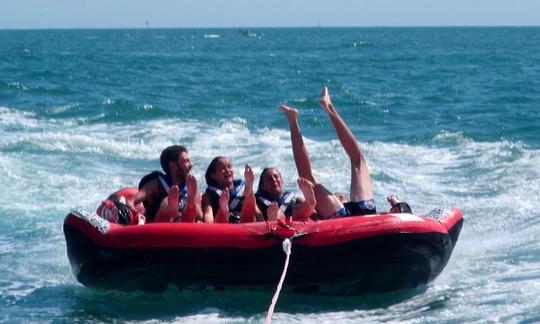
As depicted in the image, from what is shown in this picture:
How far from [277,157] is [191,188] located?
5.97m

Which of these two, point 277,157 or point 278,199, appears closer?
point 278,199

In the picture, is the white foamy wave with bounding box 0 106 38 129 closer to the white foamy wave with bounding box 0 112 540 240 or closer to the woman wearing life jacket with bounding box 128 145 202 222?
the white foamy wave with bounding box 0 112 540 240

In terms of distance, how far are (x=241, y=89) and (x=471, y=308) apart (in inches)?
651

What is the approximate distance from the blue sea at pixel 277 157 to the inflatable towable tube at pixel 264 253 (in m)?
0.15

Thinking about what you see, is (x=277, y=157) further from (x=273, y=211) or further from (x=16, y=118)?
(x=16, y=118)

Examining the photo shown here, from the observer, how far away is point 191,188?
6145 millimetres

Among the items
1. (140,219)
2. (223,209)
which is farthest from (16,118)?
(223,209)

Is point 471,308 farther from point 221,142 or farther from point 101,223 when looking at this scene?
point 221,142

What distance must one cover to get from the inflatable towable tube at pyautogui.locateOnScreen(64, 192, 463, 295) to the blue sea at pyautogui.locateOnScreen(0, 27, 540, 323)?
15 cm

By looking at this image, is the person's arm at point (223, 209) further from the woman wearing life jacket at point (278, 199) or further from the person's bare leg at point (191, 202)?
the woman wearing life jacket at point (278, 199)

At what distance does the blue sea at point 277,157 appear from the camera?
6141 millimetres

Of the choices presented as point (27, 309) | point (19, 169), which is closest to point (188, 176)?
point (27, 309)

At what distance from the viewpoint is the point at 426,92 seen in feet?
70.2

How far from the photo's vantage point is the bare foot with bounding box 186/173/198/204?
6.11 m
